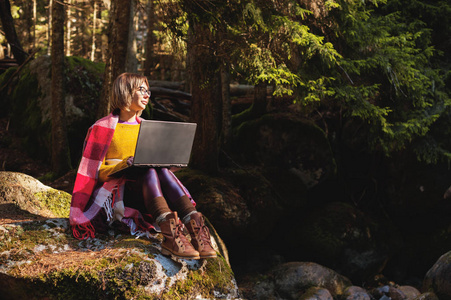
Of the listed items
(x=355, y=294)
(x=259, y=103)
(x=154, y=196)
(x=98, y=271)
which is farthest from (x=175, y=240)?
(x=259, y=103)

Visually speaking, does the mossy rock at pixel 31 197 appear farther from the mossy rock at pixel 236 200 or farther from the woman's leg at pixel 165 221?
the mossy rock at pixel 236 200

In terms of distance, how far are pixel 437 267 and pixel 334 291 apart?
6.74 feet

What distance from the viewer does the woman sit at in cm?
446

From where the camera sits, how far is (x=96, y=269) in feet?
12.9

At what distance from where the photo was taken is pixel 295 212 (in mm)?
10234

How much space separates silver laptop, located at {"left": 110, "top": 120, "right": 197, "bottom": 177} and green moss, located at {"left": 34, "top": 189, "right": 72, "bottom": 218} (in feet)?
6.94

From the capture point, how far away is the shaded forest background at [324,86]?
6824 millimetres

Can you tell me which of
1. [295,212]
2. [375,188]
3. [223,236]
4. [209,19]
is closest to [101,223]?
[209,19]

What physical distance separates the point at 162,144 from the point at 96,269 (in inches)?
49.3

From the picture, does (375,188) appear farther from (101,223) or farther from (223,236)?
(101,223)

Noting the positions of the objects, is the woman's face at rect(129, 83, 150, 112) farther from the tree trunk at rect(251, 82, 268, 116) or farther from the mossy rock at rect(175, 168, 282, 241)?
the tree trunk at rect(251, 82, 268, 116)

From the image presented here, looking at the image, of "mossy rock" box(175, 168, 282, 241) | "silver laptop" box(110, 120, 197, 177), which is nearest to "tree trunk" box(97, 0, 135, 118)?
"mossy rock" box(175, 168, 282, 241)

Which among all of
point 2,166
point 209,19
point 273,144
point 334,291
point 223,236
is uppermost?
point 209,19

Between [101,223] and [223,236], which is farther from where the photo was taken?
[223,236]
